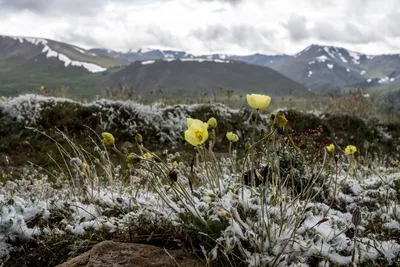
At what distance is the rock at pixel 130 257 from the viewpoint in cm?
228

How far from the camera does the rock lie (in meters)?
2.28

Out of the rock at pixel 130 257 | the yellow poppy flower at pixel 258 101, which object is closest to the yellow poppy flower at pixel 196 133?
the yellow poppy flower at pixel 258 101

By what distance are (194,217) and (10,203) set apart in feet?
5.48

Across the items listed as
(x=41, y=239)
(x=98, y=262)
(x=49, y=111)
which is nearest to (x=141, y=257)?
(x=98, y=262)

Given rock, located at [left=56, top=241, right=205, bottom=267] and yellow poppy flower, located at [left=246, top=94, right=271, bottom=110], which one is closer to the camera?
rock, located at [left=56, top=241, right=205, bottom=267]

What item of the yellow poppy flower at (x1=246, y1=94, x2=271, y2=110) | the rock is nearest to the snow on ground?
the rock

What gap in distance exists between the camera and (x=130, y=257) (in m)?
2.33

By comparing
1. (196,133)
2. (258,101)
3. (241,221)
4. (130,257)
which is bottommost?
(130,257)

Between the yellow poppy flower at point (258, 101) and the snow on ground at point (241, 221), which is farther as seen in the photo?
the yellow poppy flower at point (258, 101)

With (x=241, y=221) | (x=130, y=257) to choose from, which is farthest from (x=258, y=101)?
(x=130, y=257)

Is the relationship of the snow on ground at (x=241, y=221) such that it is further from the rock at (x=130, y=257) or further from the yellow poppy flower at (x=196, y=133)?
the yellow poppy flower at (x=196, y=133)

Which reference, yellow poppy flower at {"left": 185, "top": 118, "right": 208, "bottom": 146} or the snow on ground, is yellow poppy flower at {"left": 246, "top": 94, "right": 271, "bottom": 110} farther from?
the snow on ground

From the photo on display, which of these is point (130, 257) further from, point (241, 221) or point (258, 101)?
point (258, 101)

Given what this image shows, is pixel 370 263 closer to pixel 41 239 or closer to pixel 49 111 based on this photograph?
pixel 41 239
